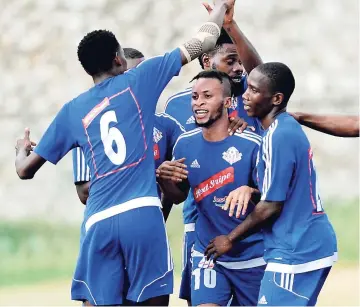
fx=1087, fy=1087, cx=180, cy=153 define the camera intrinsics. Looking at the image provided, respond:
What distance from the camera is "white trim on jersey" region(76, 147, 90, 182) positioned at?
266 inches

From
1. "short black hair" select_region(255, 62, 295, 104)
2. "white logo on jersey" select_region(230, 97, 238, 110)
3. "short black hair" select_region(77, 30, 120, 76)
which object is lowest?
"white logo on jersey" select_region(230, 97, 238, 110)

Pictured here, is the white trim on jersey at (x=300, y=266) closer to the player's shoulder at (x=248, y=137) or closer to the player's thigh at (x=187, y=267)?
the player's shoulder at (x=248, y=137)

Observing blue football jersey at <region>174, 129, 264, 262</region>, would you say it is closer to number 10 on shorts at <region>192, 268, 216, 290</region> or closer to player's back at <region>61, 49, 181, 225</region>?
number 10 on shorts at <region>192, 268, 216, 290</region>

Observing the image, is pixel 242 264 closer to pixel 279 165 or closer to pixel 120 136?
pixel 279 165

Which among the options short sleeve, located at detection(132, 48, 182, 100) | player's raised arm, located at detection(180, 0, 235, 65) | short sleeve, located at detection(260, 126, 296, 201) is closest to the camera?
short sleeve, located at detection(260, 126, 296, 201)

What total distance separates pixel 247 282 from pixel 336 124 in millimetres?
1221

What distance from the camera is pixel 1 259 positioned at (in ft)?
37.5

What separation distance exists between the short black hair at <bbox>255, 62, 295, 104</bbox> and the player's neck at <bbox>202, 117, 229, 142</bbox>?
56cm

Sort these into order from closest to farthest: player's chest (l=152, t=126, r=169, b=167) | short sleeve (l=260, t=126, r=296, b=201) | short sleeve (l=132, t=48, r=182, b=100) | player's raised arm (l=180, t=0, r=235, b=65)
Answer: short sleeve (l=260, t=126, r=296, b=201) → short sleeve (l=132, t=48, r=182, b=100) → player's raised arm (l=180, t=0, r=235, b=65) → player's chest (l=152, t=126, r=169, b=167)

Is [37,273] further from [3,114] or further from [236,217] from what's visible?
[236,217]

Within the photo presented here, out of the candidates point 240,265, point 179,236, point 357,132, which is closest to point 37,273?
point 179,236

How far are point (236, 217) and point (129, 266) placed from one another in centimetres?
68

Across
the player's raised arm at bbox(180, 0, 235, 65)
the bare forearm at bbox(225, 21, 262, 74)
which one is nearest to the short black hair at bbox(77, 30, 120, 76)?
the player's raised arm at bbox(180, 0, 235, 65)

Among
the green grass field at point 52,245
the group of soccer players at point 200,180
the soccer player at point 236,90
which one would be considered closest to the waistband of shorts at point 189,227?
the soccer player at point 236,90
